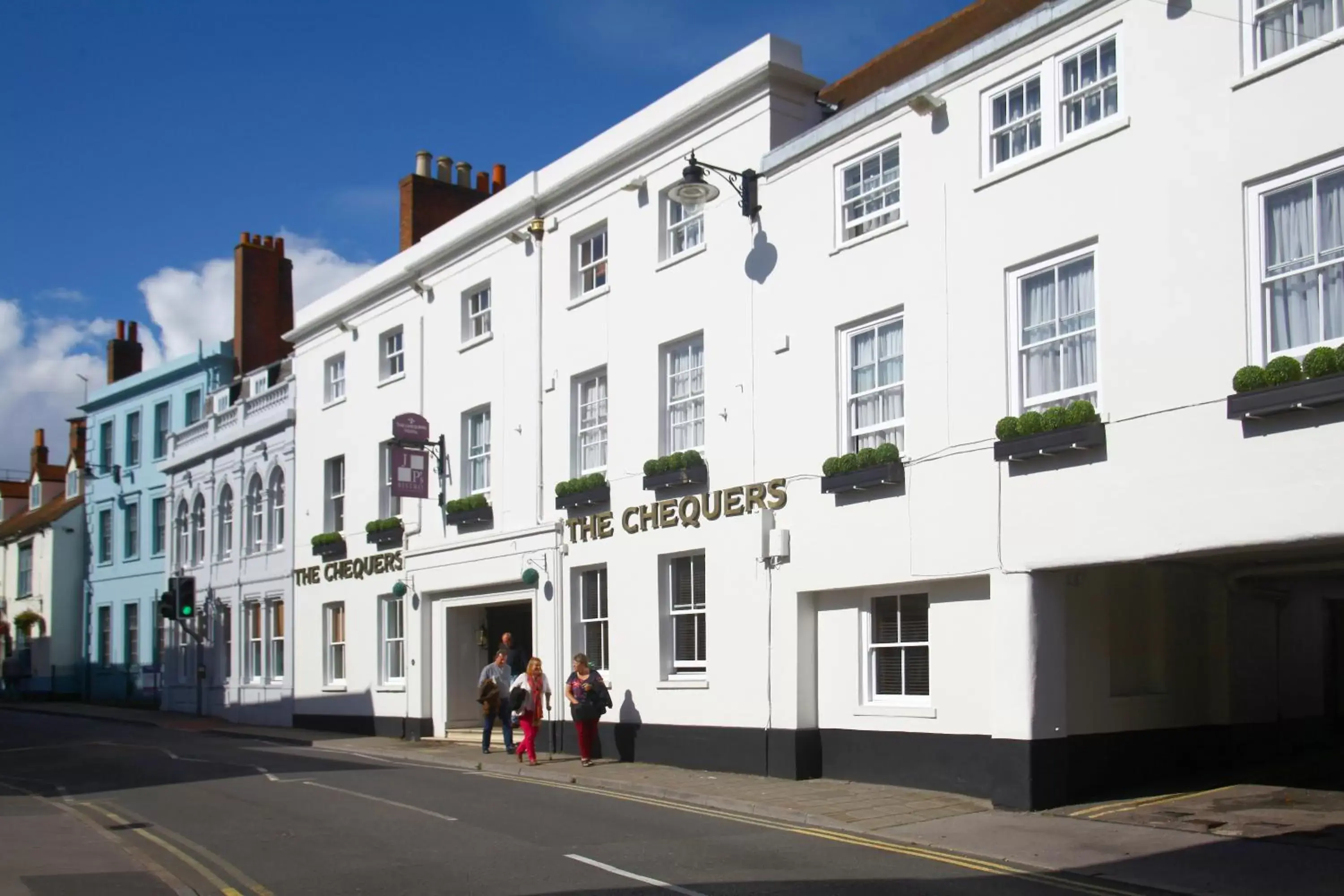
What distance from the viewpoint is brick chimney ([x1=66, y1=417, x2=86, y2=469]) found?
50.4m

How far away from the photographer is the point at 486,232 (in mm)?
24906

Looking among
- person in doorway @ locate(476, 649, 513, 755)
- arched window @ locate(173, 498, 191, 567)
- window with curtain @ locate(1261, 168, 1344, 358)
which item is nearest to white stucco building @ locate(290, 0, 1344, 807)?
window with curtain @ locate(1261, 168, 1344, 358)

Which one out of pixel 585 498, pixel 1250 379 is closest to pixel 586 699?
pixel 585 498

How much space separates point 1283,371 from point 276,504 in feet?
87.2

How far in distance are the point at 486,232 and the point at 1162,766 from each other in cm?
1500

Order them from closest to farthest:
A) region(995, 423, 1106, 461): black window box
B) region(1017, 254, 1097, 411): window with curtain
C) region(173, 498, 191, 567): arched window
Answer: region(995, 423, 1106, 461): black window box → region(1017, 254, 1097, 411): window with curtain → region(173, 498, 191, 567): arched window

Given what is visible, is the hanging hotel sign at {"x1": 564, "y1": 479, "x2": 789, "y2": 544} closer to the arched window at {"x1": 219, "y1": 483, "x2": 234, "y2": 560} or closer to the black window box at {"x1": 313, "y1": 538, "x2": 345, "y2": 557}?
the black window box at {"x1": 313, "y1": 538, "x2": 345, "y2": 557}

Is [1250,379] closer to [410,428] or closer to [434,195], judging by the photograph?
[410,428]

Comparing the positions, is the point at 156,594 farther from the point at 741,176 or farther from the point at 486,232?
the point at 741,176

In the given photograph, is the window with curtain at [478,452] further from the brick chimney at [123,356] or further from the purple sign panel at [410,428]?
the brick chimney at [123,356]

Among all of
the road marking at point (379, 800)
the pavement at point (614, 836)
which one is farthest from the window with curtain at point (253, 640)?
the road marking at point (379, 800)

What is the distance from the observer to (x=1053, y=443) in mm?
13844

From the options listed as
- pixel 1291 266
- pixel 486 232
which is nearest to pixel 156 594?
pixel 486 232

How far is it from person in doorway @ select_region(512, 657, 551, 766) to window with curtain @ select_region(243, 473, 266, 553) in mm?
14766
